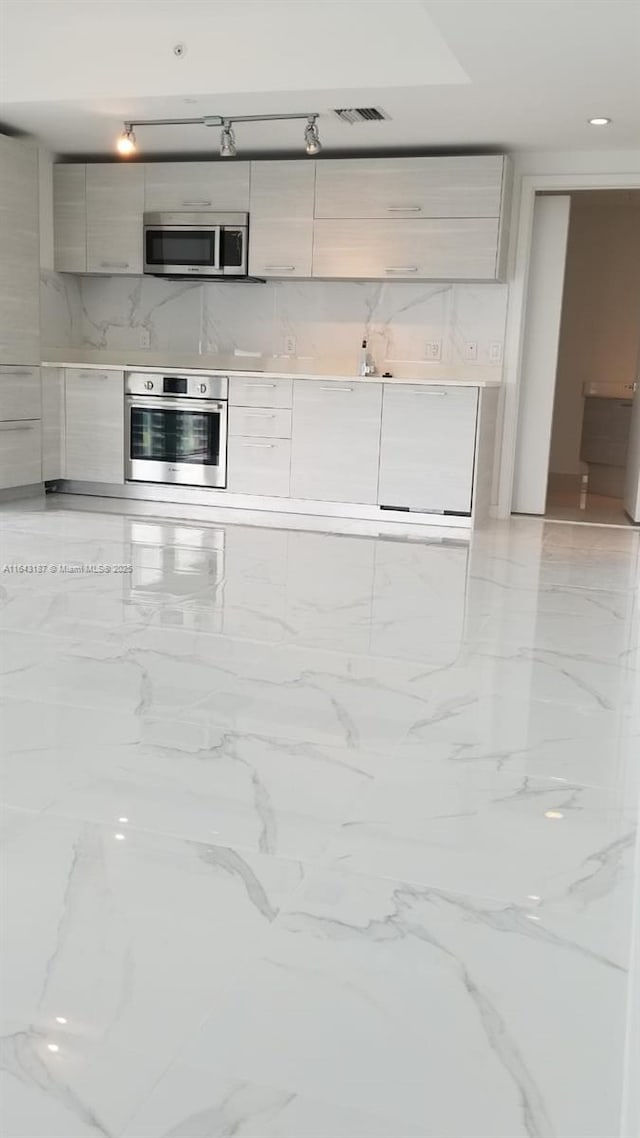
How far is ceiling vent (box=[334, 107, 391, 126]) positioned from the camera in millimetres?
5156

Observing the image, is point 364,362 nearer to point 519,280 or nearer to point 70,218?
point 519,280

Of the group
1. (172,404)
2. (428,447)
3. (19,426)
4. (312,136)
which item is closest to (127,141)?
(312,136)

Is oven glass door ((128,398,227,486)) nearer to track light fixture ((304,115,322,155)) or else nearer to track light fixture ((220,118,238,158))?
track light fixture ((220,118,238,158))

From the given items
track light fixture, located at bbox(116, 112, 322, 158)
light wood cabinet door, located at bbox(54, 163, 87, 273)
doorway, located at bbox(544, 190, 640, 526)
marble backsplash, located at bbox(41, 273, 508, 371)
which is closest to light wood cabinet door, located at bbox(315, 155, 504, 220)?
track light fixture, located at bbox(116, 112, 322, 158)

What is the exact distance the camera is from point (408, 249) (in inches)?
234

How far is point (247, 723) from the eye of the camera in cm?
256

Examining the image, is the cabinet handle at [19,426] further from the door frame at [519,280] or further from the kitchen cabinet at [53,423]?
the door frame at [519,280]

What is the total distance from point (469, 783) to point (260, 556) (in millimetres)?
2799

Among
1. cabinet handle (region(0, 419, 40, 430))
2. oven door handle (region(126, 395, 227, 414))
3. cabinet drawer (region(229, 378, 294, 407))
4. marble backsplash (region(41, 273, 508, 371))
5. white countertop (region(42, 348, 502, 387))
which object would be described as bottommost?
cabinet handle (region(0, 419, 40, 430))

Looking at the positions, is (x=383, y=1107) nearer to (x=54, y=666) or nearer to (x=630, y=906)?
(x=630, y=906)

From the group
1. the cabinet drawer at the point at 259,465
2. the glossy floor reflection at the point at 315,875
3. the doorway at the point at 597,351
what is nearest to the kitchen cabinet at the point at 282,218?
the cabinet drawer at the point at 259,465

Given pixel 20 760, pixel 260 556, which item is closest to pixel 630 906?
pixel 20 760

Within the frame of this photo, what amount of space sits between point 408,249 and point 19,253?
234 centimetres

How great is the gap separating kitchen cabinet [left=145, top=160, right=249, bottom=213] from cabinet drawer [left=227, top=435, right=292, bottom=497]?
143 centimetres
